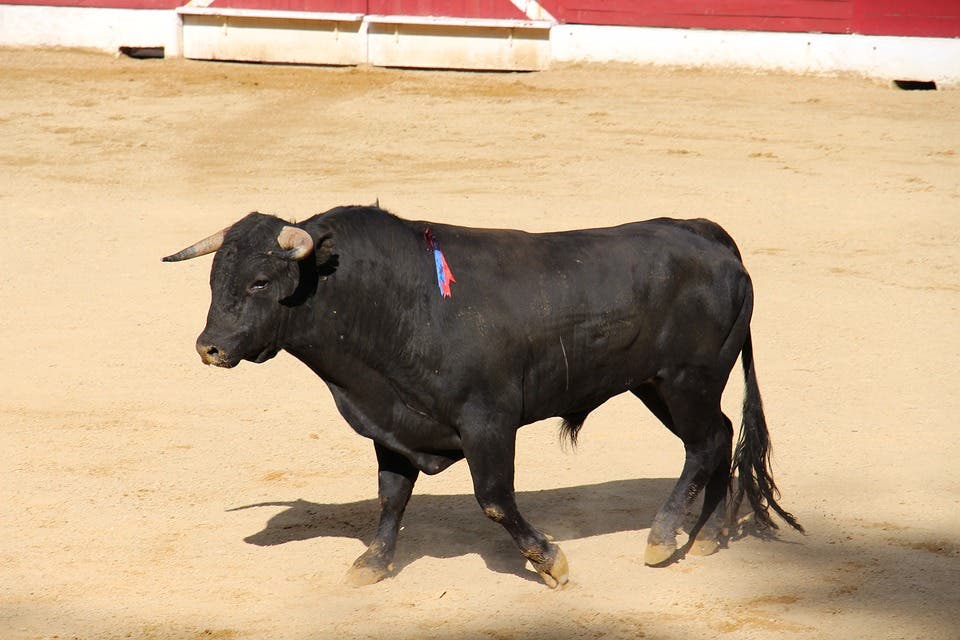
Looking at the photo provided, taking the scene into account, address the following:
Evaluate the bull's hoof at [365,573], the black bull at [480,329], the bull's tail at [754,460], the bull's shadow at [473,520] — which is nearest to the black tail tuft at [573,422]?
the black bull at [480,329]

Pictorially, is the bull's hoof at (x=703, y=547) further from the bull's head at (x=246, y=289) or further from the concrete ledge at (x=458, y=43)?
the concrete ledge at (x=458, y=43)

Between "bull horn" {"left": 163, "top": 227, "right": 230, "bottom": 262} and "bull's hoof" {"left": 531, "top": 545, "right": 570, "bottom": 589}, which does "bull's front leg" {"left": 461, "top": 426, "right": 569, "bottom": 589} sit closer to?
"bull's hoof" {"left": 531, "top": 545, "right": 570, "bottom": 589}

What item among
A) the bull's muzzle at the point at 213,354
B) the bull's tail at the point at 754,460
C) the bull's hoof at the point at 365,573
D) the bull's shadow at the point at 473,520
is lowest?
the bull's shadow at the point at 473,520

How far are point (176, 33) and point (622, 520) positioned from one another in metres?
10.7

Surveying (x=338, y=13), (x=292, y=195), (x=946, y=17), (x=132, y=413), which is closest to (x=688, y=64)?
(x=946, y=17)

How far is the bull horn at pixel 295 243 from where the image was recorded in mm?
4090

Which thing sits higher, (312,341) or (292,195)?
(312,341)

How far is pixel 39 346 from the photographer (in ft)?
24.1

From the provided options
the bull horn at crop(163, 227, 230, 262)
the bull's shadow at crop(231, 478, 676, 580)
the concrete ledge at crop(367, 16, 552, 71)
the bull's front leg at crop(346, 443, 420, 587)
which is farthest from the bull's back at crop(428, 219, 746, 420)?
the concrete ledge at crop(367, 16, 552, 71)

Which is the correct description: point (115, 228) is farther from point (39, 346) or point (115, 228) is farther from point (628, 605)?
point (628, 605)

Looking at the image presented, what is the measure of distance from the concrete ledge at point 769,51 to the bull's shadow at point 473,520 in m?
8.96

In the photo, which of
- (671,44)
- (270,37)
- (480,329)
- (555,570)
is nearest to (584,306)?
(480,329)

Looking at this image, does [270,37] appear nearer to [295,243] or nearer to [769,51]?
[769,51]

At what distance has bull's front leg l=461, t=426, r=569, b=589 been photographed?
14.3 ft
